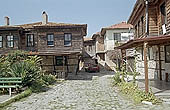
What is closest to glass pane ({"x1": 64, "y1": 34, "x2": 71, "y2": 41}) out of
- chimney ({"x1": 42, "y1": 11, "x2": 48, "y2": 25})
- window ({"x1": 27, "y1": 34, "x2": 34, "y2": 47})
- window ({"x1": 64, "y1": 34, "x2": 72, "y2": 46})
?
window ({"x1": 64, "y1": 34, "x2": 72, "y2": 46})

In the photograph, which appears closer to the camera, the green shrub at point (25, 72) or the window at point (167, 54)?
the green shrub at point (25, 72)

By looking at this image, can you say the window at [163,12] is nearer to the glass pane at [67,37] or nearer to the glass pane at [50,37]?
the glass pane at [67,37]

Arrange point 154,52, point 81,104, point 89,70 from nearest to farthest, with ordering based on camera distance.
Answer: point 81,104 < point 154,52 < point 89,70

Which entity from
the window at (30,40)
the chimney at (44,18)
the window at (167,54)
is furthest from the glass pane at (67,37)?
the window at (167,54)

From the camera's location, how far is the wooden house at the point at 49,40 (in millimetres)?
19984

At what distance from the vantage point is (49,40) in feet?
66.8

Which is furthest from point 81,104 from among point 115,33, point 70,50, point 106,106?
point 115,33

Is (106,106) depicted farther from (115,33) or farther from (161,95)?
(115,33)

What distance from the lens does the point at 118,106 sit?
21.7 feet

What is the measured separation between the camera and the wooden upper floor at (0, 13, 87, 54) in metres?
20.0

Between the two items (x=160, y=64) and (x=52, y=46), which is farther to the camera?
(x=52, y=46)

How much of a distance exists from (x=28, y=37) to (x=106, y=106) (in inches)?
675

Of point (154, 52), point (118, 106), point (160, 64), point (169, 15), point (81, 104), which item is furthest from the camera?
point (154, 52)

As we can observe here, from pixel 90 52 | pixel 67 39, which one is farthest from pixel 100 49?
pixel 67 39
